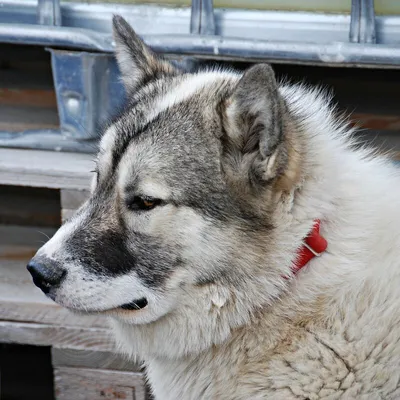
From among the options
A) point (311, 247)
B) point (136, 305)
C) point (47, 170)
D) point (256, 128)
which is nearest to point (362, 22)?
point (256, 128)

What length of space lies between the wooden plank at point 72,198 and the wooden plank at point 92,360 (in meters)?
0.78

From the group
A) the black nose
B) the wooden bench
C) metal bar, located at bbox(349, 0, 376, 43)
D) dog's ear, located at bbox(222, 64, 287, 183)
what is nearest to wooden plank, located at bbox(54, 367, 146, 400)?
the wooden bench

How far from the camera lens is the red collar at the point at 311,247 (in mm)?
2787

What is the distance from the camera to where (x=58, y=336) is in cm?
420

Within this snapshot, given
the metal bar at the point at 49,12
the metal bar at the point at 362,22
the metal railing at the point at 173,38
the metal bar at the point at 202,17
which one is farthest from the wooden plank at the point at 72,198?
the metal bar at the point at 362,22

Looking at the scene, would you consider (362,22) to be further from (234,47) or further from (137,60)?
(137,60)

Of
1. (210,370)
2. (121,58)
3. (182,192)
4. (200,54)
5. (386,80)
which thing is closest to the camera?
(182,192)

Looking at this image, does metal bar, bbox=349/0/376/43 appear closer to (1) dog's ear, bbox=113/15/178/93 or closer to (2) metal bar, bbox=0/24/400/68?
(2) metal bar, bbox=0/24/400/68

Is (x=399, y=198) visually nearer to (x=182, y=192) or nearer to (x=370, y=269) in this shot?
(x=370, y=269)

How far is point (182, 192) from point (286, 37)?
1.57 meters

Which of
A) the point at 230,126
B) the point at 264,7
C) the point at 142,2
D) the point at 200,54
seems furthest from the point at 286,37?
the point at 230,126

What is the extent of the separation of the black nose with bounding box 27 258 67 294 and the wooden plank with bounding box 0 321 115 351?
4.66 ft

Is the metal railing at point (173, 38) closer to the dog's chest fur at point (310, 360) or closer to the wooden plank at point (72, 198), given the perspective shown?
the wooden plank at point (72, 198)

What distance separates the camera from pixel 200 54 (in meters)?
3.98
